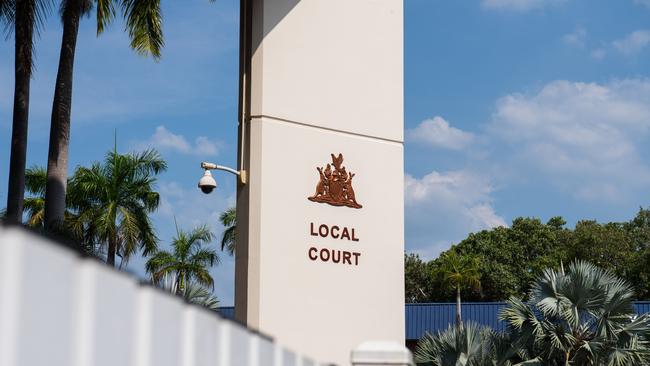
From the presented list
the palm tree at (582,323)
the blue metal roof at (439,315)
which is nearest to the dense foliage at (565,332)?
the palm tree at (582,323)

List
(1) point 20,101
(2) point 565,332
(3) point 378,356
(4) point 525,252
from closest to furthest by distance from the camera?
(3) point 378,356
(2) point 565,332
(1) point 20,101
(4) point 525,252

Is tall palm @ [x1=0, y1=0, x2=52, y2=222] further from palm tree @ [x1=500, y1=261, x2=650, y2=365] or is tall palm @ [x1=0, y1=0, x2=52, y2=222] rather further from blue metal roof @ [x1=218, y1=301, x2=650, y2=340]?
blue metal roof @ [x1=218, y1=301, x2=650, y2=340]

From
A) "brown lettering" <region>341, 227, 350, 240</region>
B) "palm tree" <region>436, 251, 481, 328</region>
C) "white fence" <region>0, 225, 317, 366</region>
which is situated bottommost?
"white fence" <region>0, 225, 317, 366</region>

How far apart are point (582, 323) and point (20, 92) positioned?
1338 cm

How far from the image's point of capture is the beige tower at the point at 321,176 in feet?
49.9

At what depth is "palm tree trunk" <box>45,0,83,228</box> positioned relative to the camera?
966 inches

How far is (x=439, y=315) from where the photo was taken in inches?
1773

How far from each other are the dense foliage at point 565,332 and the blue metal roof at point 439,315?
20.8 m

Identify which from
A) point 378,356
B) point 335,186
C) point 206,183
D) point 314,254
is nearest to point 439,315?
point 206,183

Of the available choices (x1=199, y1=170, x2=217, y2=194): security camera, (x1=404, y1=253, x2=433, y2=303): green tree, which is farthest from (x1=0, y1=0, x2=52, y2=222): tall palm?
(x1=404, y1=253, x2=433, y2=303): green tree

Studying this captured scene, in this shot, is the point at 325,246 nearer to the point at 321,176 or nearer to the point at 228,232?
the point at 321,176

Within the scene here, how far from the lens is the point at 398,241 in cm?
1666

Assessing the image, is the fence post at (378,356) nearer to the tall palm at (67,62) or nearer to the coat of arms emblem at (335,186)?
the coat of arms emblem at (335,186)

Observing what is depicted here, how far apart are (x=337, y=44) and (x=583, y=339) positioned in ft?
27.8
